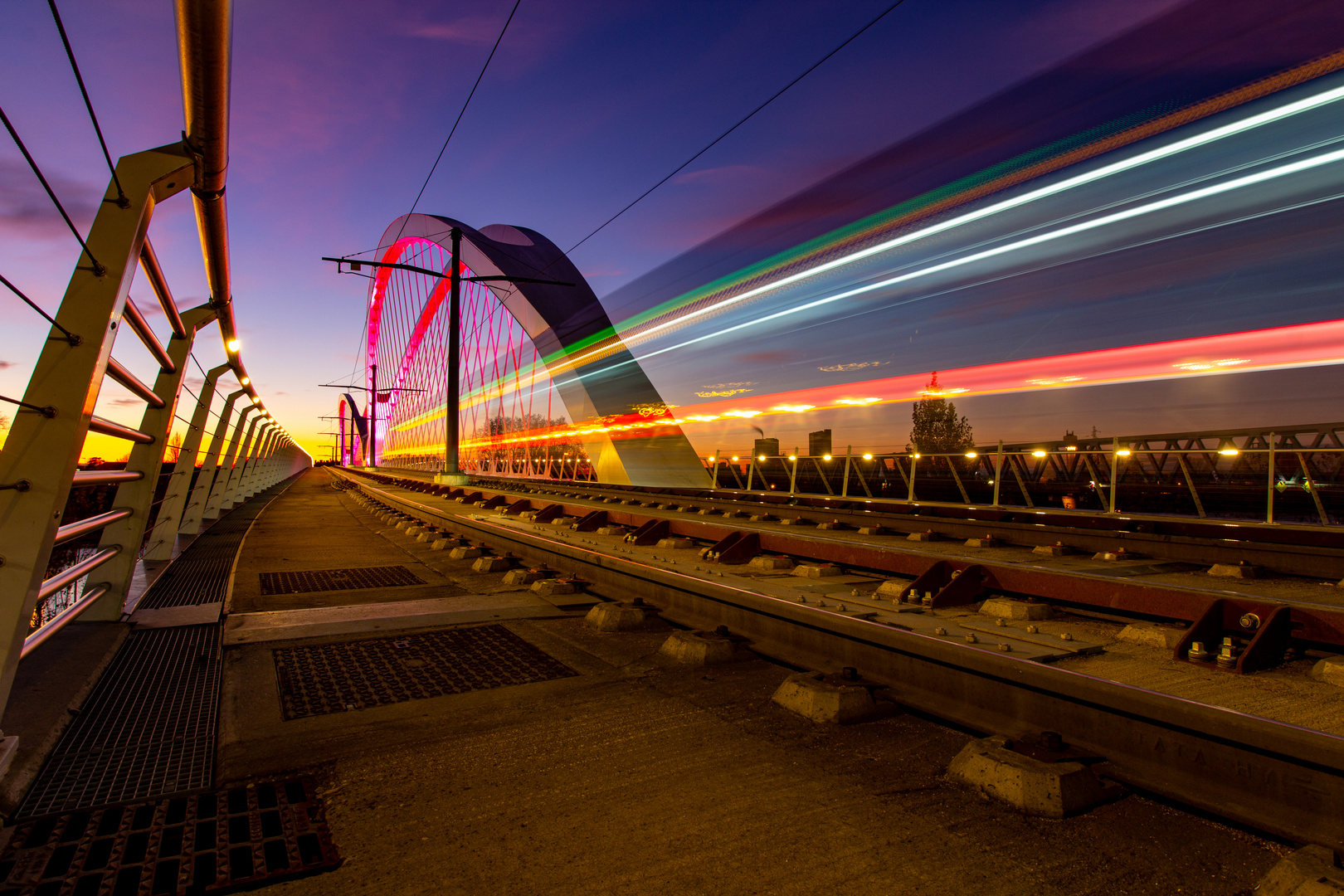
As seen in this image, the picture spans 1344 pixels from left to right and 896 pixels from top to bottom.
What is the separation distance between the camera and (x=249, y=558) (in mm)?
8523

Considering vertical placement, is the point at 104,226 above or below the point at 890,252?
below

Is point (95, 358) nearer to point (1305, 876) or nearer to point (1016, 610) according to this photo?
point (1305, 876)

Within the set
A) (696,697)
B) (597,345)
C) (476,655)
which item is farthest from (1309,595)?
(597,345)

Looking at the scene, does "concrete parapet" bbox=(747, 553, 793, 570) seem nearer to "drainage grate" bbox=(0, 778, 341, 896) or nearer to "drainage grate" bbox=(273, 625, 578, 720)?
"drainage grate" bbox=(273, 625, 578, 720)

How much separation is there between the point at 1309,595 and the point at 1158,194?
249 inches

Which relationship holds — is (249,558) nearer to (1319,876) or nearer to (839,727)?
(839,727)

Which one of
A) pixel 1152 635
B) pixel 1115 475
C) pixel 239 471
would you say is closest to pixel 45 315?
pixel 1152 635

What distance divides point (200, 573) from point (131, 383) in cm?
395

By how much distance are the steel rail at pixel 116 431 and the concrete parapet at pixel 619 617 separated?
2.92m

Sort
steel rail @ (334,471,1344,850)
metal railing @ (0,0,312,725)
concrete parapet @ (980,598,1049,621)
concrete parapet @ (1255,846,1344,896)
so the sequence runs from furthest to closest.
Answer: concrete parapet @ (980,598,1049,621) < metal railing @ (0,0,312,725) < steel rail @ (334,471,1344,850) < concrete parapet @ (1255,846,1344,896)

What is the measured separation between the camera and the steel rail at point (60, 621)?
9.07 feet

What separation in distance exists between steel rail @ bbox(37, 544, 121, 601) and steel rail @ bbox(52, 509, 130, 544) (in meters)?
0.17

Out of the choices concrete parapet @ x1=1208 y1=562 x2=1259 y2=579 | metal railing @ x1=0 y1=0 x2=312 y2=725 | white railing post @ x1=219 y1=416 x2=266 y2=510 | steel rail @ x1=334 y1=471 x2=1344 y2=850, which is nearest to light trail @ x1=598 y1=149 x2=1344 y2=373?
concrete parapet @ x1=1208 y1=562 x2=1259 y2=579

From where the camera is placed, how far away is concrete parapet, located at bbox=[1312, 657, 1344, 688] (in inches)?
111
